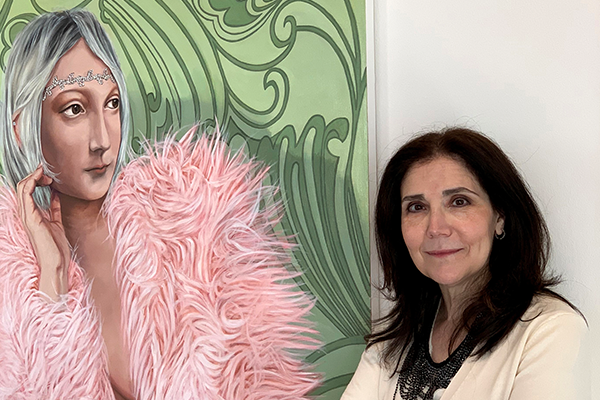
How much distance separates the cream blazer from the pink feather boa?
0.45 m

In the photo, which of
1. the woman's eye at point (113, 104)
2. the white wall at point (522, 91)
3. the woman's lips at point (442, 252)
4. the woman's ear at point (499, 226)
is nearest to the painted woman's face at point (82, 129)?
the woman's eye at point (113, 104)

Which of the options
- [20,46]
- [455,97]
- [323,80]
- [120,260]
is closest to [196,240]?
[120,260]

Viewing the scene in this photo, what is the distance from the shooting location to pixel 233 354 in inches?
59.9

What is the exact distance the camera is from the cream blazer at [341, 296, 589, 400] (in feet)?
3.71

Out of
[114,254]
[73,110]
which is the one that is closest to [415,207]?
[114,254]

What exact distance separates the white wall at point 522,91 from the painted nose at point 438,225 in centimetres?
34

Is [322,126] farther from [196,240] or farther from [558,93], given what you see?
[558,93]

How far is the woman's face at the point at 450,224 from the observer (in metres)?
1.34

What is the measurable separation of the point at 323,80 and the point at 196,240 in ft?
1.68

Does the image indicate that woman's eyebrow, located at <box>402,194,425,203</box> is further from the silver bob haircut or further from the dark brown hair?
the silver bob haircut

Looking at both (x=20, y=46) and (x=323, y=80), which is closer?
(x=20, y=46)

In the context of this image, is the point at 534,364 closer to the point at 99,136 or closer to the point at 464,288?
the point at 464,288

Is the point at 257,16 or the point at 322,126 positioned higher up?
the point at 257,16

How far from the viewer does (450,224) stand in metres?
1.34
